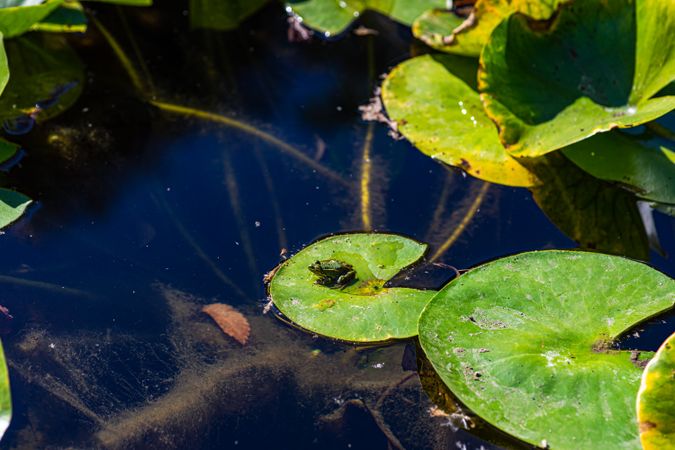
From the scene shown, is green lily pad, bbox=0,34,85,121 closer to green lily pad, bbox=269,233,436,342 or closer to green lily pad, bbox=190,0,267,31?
green lily pad, bbox=190,0,267,31

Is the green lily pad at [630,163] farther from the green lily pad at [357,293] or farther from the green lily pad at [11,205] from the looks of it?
the green lily pad at [11,205]

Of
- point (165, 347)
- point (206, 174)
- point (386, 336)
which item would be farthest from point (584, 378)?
point (206, 174)

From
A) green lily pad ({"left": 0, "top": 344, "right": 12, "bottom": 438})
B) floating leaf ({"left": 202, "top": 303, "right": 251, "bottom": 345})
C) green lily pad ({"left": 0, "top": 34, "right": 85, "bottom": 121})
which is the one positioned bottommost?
floating leaf ({"left": 202, "top": 303, "right": 251, "bottom": 345})

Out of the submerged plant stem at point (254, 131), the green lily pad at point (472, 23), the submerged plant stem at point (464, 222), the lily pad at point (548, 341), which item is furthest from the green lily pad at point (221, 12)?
the lily pad at point (548, 341)

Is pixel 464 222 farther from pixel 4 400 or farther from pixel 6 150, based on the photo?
pixel 6 150

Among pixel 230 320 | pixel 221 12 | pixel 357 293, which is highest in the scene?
pixel 221 12

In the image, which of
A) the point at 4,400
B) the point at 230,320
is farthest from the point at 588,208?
the point at 4,400

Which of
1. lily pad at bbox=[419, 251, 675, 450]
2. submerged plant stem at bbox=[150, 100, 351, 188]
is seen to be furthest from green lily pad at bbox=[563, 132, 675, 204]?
submerged plant stem at bbox=[150, 100, 351, 188]
